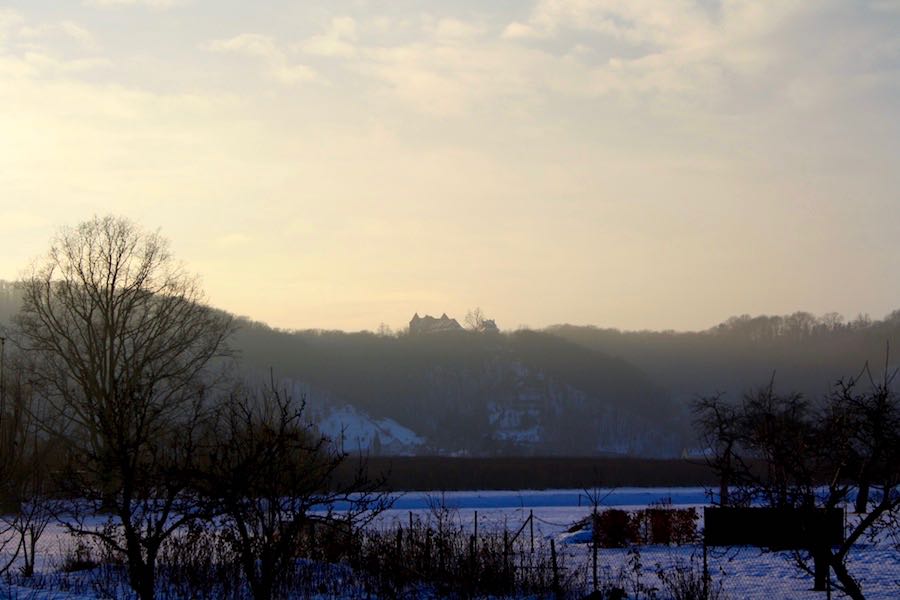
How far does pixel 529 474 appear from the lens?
8250 cm

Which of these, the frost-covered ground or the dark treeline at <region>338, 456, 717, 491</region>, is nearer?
the frost-covered ground

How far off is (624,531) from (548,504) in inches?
1094

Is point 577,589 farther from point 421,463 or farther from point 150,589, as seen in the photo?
point 421,463

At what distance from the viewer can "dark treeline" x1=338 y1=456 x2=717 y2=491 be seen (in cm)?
7600

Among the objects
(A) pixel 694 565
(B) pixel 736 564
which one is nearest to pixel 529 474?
(B) pixel 736 564

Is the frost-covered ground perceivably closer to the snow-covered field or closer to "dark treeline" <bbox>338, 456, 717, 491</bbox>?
the snow-covered field

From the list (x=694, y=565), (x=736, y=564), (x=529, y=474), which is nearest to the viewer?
(x=694, y=565)

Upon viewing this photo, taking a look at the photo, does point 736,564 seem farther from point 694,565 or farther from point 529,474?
point 529,474

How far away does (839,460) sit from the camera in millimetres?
11266

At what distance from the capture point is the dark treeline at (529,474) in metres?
76.0

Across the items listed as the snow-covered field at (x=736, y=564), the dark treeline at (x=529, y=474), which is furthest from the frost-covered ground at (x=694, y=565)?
the dark treeline at (x=529, y=474)

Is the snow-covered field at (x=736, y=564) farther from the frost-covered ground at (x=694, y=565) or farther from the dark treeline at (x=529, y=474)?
the dark treeline at (x=529, y=474)

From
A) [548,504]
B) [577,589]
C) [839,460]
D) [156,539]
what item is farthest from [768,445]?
[548,504]

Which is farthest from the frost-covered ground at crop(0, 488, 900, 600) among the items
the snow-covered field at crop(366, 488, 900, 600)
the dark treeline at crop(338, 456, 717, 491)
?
the dark treeline at crop(338, 456, 717, 491)
